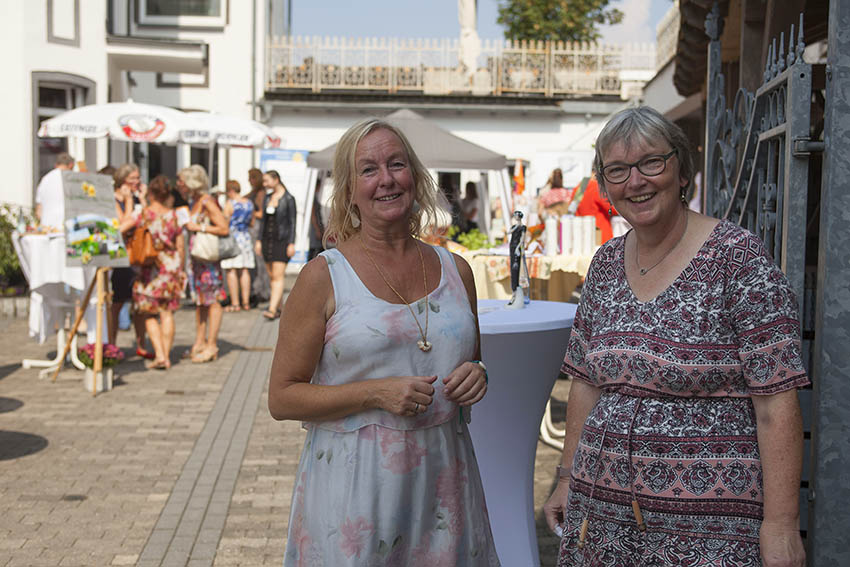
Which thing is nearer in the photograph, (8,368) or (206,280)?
(8,368)

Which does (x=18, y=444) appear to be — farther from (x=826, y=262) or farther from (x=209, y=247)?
(x=826, y=262)

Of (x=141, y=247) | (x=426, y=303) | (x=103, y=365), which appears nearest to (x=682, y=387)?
(x=426, y=303)

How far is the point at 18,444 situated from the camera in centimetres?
682

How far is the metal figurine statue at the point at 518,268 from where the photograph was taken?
4469mm

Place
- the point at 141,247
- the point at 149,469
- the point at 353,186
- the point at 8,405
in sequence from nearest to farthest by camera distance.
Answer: the point at 353,186 → the point at 149,469 → the point at 8,405 → the point at 141,247

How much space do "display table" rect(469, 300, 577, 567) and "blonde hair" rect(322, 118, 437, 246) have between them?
3.98ft

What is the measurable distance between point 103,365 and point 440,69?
1705 centimetres

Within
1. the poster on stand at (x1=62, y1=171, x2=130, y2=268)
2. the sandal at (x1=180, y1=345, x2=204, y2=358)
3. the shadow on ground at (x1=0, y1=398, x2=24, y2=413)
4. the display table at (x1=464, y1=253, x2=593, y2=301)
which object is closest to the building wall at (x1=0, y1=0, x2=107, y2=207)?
the sandal at (x1=180, y1=345, x2=204, y2=358)

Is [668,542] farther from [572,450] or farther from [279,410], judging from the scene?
[279,410]

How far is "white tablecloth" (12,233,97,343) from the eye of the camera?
9.23 metres

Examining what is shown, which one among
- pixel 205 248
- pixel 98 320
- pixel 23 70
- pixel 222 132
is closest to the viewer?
pixel 98 320

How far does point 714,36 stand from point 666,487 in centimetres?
303

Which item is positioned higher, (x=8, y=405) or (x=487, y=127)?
(x=487, y=127)

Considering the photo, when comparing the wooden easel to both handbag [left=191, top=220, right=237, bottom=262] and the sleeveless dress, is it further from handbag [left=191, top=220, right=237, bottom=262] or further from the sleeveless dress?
the sleeveless dress
